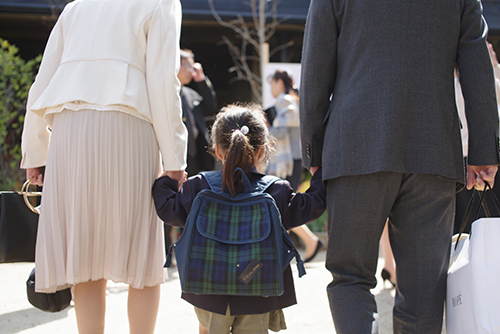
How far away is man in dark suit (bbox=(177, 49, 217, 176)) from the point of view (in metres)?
4.61

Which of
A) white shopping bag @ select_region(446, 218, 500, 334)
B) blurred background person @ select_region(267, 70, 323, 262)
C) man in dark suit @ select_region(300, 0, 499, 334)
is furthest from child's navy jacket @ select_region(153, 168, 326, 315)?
blurred background person @ select_region(267, 70, 323, 262)

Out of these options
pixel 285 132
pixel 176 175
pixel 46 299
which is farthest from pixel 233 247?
pixel 285 132

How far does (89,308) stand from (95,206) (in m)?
0.46

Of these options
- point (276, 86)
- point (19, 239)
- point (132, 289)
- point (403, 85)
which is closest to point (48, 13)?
point (276, 86)

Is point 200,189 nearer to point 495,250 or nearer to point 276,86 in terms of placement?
point 495,250

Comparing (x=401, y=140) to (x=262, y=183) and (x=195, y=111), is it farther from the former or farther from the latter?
(x=195, y=111)

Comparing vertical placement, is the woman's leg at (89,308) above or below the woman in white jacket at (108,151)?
below

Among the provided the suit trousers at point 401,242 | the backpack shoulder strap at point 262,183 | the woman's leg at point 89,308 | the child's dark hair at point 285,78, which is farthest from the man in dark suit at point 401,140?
the child's dark hair at point 285,78

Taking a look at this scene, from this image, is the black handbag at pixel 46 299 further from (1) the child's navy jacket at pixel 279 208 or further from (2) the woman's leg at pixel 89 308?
(1) the child's navy jacket at pixel 279 208

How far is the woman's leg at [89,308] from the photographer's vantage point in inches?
81.9

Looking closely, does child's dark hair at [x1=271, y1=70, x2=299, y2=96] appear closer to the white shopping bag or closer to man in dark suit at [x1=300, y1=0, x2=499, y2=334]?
man in dark suit at [x1=300, y1=0, x2=499, y2=334]

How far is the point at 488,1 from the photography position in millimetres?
9164

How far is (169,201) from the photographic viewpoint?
2.00 m

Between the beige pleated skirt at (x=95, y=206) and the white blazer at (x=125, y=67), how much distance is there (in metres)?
0.09
